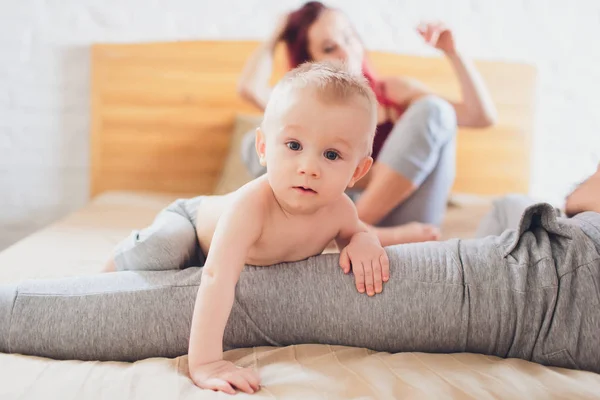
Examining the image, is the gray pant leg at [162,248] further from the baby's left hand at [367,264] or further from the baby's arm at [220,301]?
the baby's left hand at [367,264]

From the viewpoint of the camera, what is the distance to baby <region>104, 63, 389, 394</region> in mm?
913

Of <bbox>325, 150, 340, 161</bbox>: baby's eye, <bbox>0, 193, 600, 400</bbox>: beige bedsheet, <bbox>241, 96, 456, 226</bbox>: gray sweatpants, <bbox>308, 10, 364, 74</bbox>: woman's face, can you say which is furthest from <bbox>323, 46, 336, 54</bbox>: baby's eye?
<bbox>0, 193, 600, 400</bbox>: beige bedsheet

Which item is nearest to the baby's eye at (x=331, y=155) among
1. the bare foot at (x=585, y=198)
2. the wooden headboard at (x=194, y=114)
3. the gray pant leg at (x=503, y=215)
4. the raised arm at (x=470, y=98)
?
the bare foot at (x=585, y=198)

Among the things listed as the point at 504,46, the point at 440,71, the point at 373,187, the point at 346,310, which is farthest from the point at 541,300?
the point at 504,46

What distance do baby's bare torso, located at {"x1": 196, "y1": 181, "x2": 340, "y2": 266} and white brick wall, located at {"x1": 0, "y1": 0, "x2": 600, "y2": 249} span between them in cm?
152

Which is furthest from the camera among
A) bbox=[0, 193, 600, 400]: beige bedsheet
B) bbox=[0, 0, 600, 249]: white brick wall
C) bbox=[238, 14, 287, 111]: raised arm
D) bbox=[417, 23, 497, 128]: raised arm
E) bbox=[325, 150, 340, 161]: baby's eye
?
bbox=[0, 0, 600, 249]: white brick wall

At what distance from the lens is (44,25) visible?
2396 millimetres

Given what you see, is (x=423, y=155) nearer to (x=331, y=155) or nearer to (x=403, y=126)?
(x=403, y=126)

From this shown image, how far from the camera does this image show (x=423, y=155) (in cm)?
161

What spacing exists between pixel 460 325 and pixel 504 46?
179 centimetres

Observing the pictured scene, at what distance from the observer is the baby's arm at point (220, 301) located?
88 centimetres

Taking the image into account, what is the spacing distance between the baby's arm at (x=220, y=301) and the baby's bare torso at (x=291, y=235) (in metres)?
0.04

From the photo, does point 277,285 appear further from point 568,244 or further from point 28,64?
point 28,64

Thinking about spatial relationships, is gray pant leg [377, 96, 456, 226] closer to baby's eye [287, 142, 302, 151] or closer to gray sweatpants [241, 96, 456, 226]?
gray sweatpants [241, 96, 456, 226]
